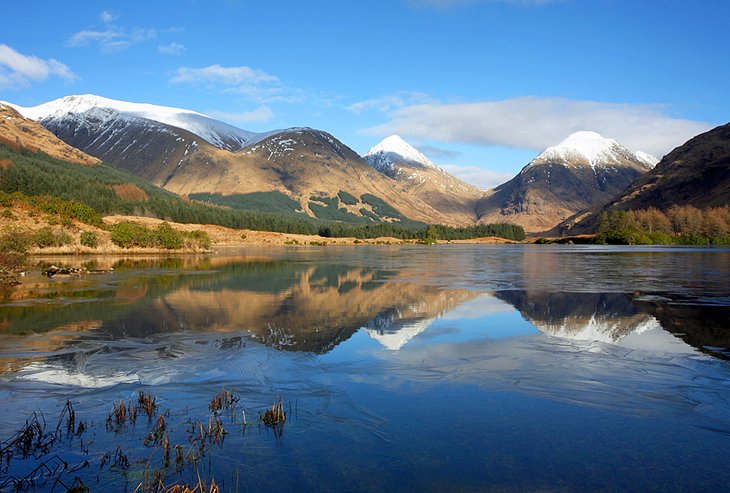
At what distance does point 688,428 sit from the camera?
37.5 ft

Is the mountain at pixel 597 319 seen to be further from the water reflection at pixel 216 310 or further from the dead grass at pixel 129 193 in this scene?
the dead grass at pixel 129 193

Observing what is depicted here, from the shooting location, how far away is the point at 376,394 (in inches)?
551

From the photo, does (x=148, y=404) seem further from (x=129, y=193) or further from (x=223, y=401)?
(x=129, y=193)

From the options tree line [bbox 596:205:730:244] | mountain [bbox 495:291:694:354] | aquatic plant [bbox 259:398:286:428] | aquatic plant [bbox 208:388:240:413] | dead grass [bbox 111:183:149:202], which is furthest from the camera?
dead grass [bbox 111:183:149:202]

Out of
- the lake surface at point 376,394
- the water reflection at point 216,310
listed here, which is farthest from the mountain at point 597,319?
the water reflection at point 216,310

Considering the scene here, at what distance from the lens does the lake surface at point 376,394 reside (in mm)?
9453

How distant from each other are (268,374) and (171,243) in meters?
94.2

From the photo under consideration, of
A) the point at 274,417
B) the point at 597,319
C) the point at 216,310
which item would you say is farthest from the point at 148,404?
the point at 597,319

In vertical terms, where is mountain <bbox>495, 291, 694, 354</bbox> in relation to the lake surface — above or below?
above

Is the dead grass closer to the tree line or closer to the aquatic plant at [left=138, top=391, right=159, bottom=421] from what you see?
the tree line

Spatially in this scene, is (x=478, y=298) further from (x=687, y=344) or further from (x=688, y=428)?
(x=688, y=428)

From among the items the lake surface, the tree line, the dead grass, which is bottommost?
the lake surface

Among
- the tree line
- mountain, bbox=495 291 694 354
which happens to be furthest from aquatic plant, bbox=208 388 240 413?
the tree line

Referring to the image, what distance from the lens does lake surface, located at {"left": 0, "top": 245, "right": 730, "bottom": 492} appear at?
31.0 feet
